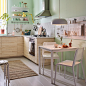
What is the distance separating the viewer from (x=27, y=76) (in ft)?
11.0

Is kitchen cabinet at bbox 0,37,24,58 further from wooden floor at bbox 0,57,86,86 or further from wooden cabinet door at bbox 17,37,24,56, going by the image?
wooden floor at bbox 0,57,86,86

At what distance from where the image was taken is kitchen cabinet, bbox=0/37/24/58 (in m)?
5.64

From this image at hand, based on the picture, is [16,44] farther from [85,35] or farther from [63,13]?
[85,35]

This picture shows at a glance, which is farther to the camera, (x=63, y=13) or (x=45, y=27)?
(x=45, y=27)

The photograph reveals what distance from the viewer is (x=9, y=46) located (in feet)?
18.8

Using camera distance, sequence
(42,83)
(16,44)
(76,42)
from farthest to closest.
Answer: (16,44) → (76,42) → (42,83)

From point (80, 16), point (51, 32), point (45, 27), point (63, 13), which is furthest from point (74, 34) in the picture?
point (45, 27)

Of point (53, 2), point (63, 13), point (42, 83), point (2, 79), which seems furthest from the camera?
point (53, 2)

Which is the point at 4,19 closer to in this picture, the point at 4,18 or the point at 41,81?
the point at 4,18

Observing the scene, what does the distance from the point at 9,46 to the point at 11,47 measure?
90 mm

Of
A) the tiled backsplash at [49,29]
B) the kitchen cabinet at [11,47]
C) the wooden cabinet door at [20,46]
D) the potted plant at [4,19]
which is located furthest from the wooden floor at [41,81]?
the potted plant at [4,19]

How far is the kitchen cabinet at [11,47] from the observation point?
5645 millimetres

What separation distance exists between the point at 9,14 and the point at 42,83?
432 centimetres

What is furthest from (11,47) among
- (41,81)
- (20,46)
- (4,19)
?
(41,81)
